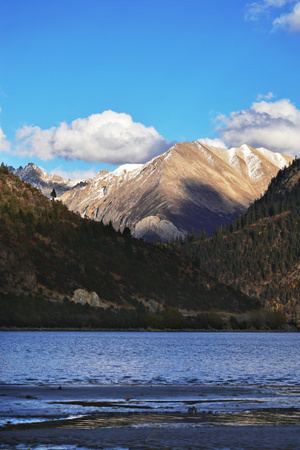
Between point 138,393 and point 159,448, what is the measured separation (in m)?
25.7

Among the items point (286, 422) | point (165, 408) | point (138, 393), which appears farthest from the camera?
point (138, 393)

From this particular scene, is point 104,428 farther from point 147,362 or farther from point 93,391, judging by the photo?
point 147,362

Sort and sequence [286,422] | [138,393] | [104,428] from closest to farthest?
[104,428] < [286,422] < [138,393]

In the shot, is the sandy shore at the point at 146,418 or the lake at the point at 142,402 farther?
the lake at the point at 142,402

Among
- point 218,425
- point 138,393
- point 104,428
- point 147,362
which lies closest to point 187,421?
point 218,425

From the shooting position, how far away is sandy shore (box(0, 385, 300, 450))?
30906mm

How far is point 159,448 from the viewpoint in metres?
29.1

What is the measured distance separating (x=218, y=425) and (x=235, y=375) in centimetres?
4086

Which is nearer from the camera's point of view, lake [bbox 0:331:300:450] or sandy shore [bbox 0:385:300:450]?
sandy shore [bbox 0:385:300:450]

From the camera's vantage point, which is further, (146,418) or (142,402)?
(142,402)

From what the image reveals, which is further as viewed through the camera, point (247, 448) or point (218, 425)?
point (218, 425)

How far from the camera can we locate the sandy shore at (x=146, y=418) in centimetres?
3091

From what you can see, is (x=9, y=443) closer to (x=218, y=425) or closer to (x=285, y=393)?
(x=218, y=425)

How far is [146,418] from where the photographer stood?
39250mm
